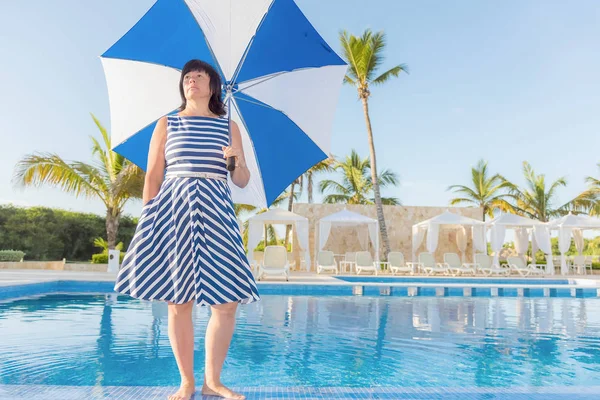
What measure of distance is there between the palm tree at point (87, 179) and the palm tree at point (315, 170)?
8813 millimetres

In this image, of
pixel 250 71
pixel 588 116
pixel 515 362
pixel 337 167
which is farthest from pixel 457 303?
pixel 588 116

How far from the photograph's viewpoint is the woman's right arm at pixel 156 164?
2020 mm

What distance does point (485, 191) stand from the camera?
24.7 meters

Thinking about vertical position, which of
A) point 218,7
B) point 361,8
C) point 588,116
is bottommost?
point 218,7

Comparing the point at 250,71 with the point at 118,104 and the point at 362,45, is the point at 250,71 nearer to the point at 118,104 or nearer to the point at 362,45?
the point at 118,104

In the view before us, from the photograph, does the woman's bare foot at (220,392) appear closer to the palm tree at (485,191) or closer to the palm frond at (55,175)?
the palm frond at (55,175)

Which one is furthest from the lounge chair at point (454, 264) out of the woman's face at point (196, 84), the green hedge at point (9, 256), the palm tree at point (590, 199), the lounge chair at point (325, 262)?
the woman's face at point (196, 84)

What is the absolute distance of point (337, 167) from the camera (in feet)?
81.0

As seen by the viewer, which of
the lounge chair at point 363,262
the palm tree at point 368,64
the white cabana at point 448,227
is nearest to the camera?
the lounge chair at point 363,262

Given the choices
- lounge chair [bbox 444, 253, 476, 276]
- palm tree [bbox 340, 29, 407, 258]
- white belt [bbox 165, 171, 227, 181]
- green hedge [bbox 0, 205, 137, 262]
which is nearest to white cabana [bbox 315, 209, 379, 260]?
palm tree [bbox 340, 29, 407, 258]

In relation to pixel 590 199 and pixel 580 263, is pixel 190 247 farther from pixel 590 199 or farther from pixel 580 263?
pixel 590 199

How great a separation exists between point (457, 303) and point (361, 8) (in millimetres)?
13840

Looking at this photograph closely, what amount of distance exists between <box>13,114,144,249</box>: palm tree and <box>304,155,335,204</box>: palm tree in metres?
8.81

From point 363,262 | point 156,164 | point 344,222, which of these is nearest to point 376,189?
point 344,222
